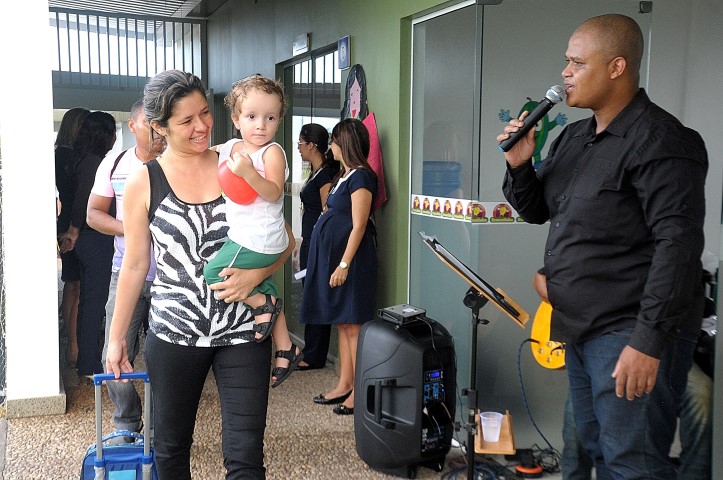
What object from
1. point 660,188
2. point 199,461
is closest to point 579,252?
point 660,188

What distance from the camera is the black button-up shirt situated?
6.50 feet

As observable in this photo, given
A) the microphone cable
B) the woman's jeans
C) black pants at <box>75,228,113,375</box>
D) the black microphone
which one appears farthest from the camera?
black pants at <box>75,228,113,375</box>

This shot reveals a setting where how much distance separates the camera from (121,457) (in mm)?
2594

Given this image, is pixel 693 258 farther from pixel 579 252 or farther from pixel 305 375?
pixel 305 375

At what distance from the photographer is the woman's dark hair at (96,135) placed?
4.62 meters

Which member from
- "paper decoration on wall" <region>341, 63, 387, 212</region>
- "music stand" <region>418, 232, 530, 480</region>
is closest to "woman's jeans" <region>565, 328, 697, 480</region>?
"music stand" <region>418, 232, 530, 480</region>

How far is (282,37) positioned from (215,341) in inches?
165

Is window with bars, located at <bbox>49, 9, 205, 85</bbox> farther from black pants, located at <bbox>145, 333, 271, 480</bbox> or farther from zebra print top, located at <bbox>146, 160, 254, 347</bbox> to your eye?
black pants, located at <bbox>145, 333, 271, 480</bbox>

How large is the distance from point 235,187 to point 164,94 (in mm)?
329

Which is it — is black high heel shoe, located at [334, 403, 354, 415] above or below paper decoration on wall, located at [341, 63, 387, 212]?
below

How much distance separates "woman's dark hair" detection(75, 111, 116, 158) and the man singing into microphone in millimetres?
3064

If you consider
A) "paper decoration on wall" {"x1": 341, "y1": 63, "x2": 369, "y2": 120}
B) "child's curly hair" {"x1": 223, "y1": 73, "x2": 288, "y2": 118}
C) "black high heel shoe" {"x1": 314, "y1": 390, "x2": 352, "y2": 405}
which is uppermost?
"paper decoration on wall" {"x1": 341, "y1": 63, "x2": 369, "y2": 120}

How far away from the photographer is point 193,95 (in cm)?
226

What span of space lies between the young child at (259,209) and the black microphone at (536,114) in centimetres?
Result: 68
